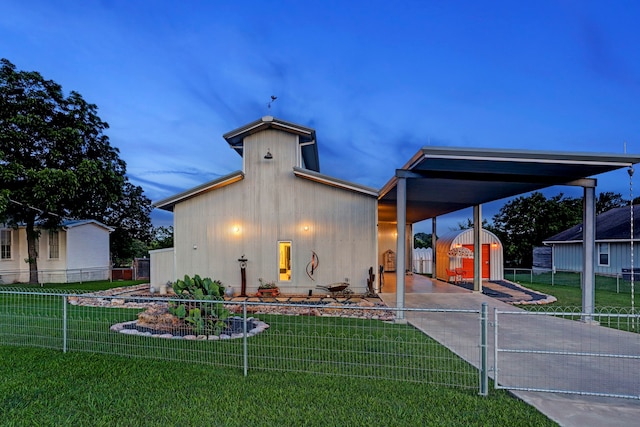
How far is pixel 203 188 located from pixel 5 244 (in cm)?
1360

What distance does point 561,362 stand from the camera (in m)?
5.94

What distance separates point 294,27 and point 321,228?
29.0 ft

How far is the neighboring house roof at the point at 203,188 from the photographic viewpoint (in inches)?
536

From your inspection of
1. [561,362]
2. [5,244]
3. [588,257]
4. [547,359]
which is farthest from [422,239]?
[561,362]

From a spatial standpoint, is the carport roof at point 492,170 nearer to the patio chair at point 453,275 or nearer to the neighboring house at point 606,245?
the patio chair at point 453,275

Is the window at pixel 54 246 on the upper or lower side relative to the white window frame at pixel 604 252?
upper

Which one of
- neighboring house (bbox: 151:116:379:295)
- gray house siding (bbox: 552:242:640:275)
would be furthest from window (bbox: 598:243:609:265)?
neighboring house (bbox: 151:116:379:295)

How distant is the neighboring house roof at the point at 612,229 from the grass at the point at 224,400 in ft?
76.7

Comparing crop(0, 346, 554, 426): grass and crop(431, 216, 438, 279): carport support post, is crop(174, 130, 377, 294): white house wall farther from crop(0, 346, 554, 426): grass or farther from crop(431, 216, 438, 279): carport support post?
crop(431, 216, 438, 279): carport support post

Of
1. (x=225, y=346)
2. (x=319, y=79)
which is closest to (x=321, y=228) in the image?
(x=225, y=346)

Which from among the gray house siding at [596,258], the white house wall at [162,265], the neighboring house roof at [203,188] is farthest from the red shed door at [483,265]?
the white house wall at [162,265]

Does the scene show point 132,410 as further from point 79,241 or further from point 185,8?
point 79,241

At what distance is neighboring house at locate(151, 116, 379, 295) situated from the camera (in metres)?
13.3

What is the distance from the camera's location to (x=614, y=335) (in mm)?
7656
